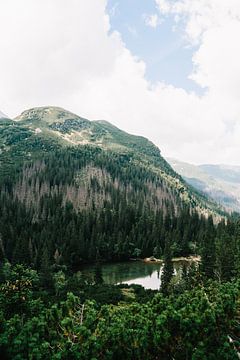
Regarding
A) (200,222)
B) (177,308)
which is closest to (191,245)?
(200,222)

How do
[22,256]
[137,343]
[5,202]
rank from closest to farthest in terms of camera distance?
[137,343] → [22,256] → [5,202]

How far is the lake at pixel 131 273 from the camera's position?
11862cm

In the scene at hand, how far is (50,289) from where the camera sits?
288 ft

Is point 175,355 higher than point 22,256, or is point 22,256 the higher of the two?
point 175,355

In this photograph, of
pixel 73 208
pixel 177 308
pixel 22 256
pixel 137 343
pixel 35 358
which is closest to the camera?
pixel 35 358

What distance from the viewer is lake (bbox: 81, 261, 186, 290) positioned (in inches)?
4670

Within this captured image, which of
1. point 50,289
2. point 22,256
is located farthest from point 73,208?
point 50,289

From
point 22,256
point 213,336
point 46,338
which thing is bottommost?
point 22,256

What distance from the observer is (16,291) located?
3425cm

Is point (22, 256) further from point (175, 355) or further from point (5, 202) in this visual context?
point (175, 355)

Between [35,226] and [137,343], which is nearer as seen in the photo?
[137,343]

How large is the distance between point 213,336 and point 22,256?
99828mm

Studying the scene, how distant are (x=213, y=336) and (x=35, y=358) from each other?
13.7 metres

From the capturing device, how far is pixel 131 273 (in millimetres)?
132250
